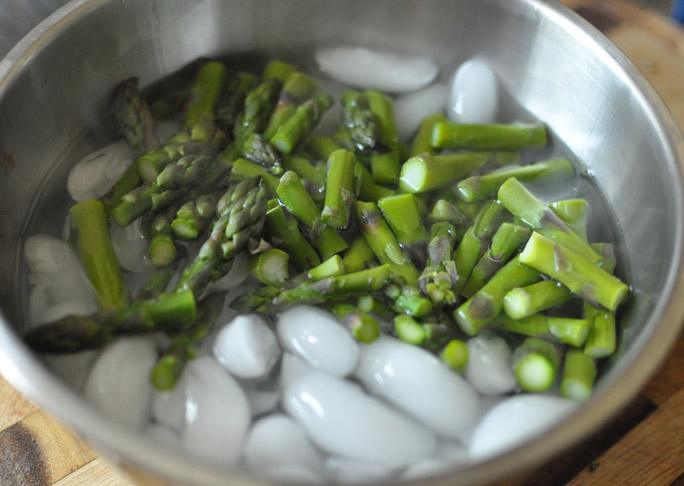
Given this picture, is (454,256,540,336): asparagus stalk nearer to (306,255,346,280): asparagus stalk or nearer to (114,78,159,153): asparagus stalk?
(306,255,346,280): asparagus stalk

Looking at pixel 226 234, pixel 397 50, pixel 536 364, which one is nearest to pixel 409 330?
pixel 536 364

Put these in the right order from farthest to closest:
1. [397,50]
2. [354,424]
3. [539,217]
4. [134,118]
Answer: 1. [397,50]
2. [134,118]
3. [539,217]
4. [354,424]

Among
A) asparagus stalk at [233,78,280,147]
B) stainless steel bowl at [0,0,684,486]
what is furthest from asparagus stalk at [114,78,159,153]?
asparagus stalk at [233,78,280,147]

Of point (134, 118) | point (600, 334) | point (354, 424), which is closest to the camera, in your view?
point (354, 424)

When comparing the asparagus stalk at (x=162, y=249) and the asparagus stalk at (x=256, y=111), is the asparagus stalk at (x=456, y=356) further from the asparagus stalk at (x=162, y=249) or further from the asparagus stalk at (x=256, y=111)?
the asparagus stalk at (x=256, y=111)

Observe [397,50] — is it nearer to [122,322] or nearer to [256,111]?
[256,111]

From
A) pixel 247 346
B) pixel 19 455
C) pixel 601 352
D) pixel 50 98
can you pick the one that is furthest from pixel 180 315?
pixel 601 352
